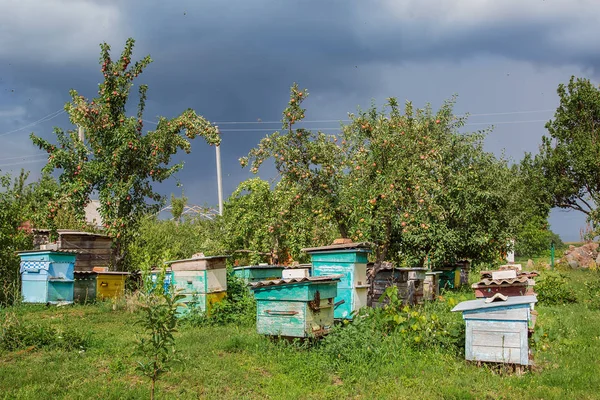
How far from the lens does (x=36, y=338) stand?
30.1 feet

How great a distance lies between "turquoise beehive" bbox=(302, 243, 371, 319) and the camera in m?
11.1

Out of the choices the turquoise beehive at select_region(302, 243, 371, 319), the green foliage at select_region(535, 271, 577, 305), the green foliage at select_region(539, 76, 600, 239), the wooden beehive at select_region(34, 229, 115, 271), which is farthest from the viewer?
the green foliage at select_region(539, 76, 600, 239)

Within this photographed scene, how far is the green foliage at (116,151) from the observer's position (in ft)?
55.0

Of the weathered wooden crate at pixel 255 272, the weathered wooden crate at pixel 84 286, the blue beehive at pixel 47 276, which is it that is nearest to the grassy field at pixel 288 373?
the weathered wooden crate at pixel 255 272

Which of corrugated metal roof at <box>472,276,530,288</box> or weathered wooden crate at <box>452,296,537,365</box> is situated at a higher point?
corrugated metal roof at <box>472,276,530,288</box>

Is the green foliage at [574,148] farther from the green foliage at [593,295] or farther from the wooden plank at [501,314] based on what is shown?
the wooden plank at [501,314]

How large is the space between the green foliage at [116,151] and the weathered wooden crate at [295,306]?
9.13 metres

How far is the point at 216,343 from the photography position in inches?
371

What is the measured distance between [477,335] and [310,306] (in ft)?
8.54

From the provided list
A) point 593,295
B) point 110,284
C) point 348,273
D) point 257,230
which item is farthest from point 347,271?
point 257,230

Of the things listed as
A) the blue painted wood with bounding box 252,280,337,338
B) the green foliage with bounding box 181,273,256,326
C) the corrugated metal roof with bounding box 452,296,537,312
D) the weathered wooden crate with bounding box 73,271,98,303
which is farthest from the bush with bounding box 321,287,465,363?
the weathered wooden crate with bounding box 73,271,98,303

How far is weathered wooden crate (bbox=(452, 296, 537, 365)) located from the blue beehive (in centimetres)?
1058

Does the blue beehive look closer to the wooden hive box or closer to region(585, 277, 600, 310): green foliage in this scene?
the wooden hive box

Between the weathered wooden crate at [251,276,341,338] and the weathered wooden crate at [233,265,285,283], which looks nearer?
the weathered wooden crate at [251,276,341,338]
